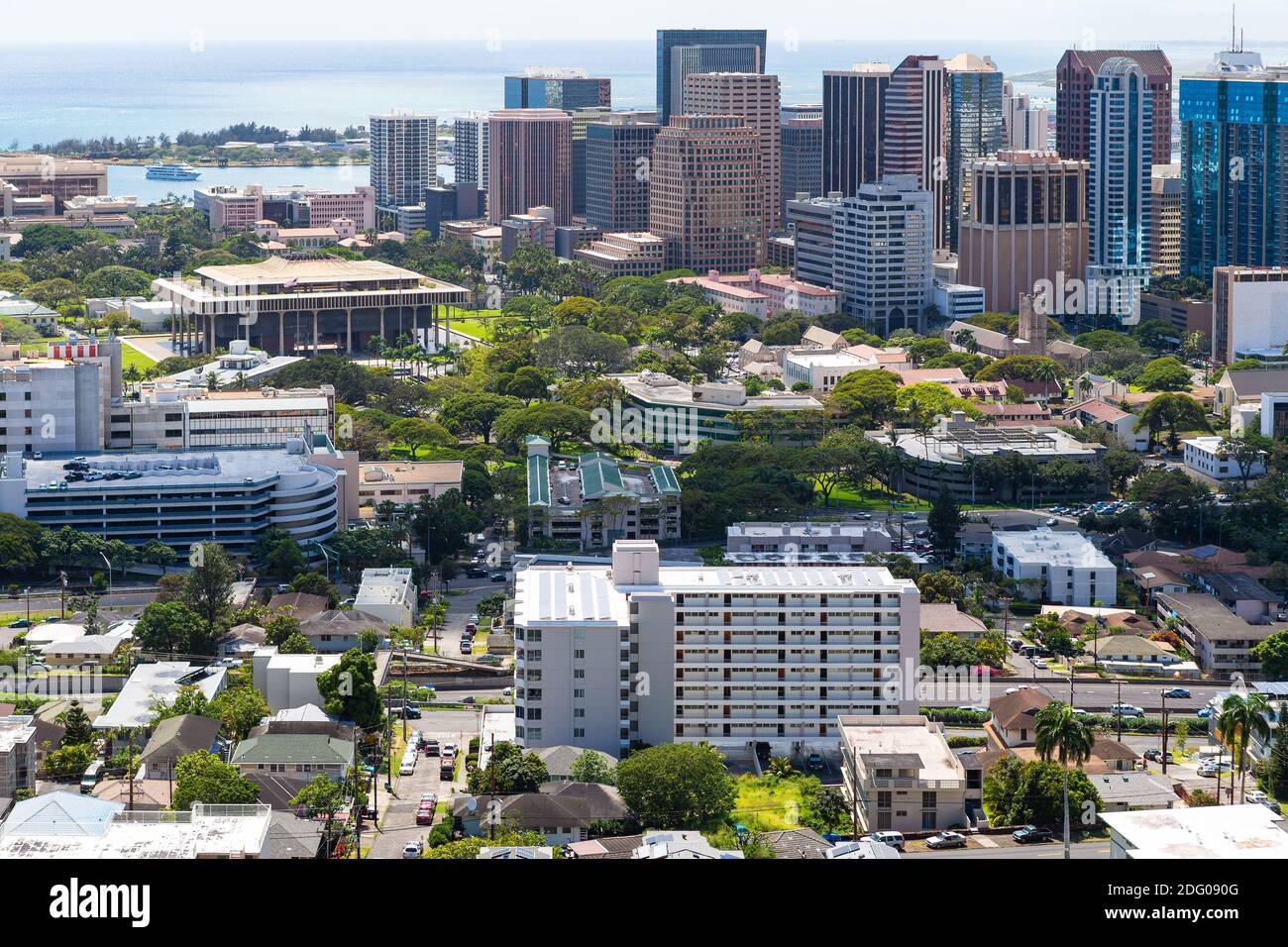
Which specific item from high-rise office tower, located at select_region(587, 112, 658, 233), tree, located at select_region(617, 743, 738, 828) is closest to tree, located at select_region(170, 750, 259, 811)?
tree, located at select_region(617, 743, 738, 828)

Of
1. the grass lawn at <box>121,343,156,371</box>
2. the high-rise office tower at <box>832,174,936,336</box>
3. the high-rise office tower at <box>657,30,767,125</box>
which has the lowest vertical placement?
the grass lawn at <box>121,343,156,371</box>

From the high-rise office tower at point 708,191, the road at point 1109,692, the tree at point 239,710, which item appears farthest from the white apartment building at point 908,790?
the high-rise office tower at point 708,191

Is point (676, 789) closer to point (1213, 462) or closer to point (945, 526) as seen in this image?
point (945, 526)

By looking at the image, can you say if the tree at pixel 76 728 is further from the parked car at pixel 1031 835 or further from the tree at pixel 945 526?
the tree at pixel 945 526

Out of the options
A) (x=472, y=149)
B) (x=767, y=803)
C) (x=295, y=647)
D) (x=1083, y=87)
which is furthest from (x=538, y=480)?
(x=472, y=149)

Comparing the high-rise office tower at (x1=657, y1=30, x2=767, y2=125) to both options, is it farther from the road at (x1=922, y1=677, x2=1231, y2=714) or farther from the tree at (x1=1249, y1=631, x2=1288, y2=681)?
the road at (x1=922, y1=677, x2=1231, y2=714)

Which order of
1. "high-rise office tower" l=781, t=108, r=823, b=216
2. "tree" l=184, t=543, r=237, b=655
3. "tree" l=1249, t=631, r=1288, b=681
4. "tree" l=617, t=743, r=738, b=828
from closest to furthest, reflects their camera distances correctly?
1. "tree" l=617, t=743, r=738, b=828
2. "tree" l=1249, t=631, r=1288, b=681
3. "tree" l=184, t=543, r=237, b=655
4. "high-rise office tower" l=781, t=108, r=823, b=216
